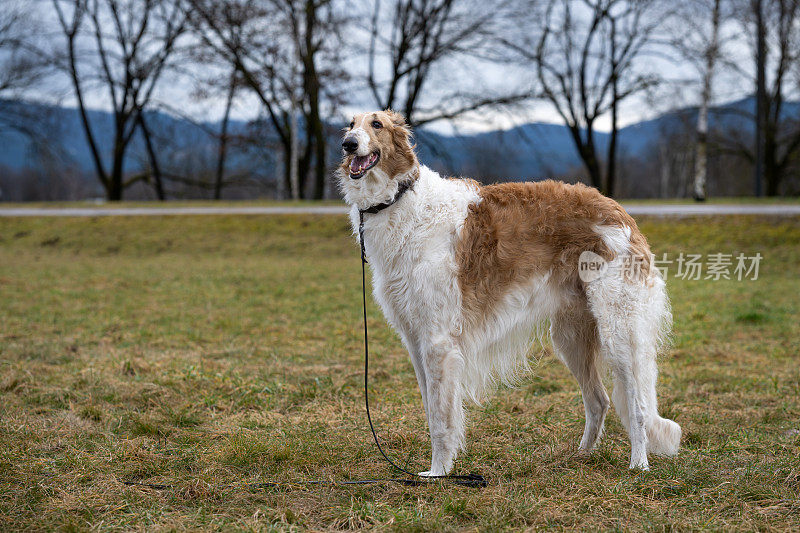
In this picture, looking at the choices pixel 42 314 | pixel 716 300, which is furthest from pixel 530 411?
pixel 42 314

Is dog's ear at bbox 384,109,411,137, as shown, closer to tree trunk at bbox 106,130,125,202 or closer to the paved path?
the paved path

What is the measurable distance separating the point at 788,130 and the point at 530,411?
29129 mm

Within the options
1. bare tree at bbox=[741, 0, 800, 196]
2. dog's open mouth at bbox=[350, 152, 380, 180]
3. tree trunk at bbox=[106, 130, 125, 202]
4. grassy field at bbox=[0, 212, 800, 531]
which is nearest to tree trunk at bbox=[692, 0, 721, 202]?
bare tree at bbox=[741, 0, 800, 196]

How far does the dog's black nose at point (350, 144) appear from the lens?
142 inches

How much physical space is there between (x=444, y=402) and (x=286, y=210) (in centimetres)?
1740

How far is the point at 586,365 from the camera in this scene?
4.20 m

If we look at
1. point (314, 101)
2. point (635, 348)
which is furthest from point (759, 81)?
point (635, 348)

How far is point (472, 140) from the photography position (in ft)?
81.2

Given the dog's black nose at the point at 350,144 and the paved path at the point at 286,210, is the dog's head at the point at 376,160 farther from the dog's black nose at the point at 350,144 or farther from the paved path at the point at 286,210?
the paved path at the point at 286,210

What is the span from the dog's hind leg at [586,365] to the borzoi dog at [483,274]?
0.16 m

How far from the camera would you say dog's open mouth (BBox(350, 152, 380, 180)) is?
365cm

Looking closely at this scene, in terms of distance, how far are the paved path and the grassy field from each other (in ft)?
21.1

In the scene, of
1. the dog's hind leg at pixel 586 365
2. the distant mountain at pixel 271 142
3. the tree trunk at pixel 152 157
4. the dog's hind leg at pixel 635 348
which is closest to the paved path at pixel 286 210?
the distant mountain at pixel 271 142

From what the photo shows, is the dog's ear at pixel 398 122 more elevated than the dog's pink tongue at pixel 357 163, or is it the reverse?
the dog's ear at pixel 398 122
